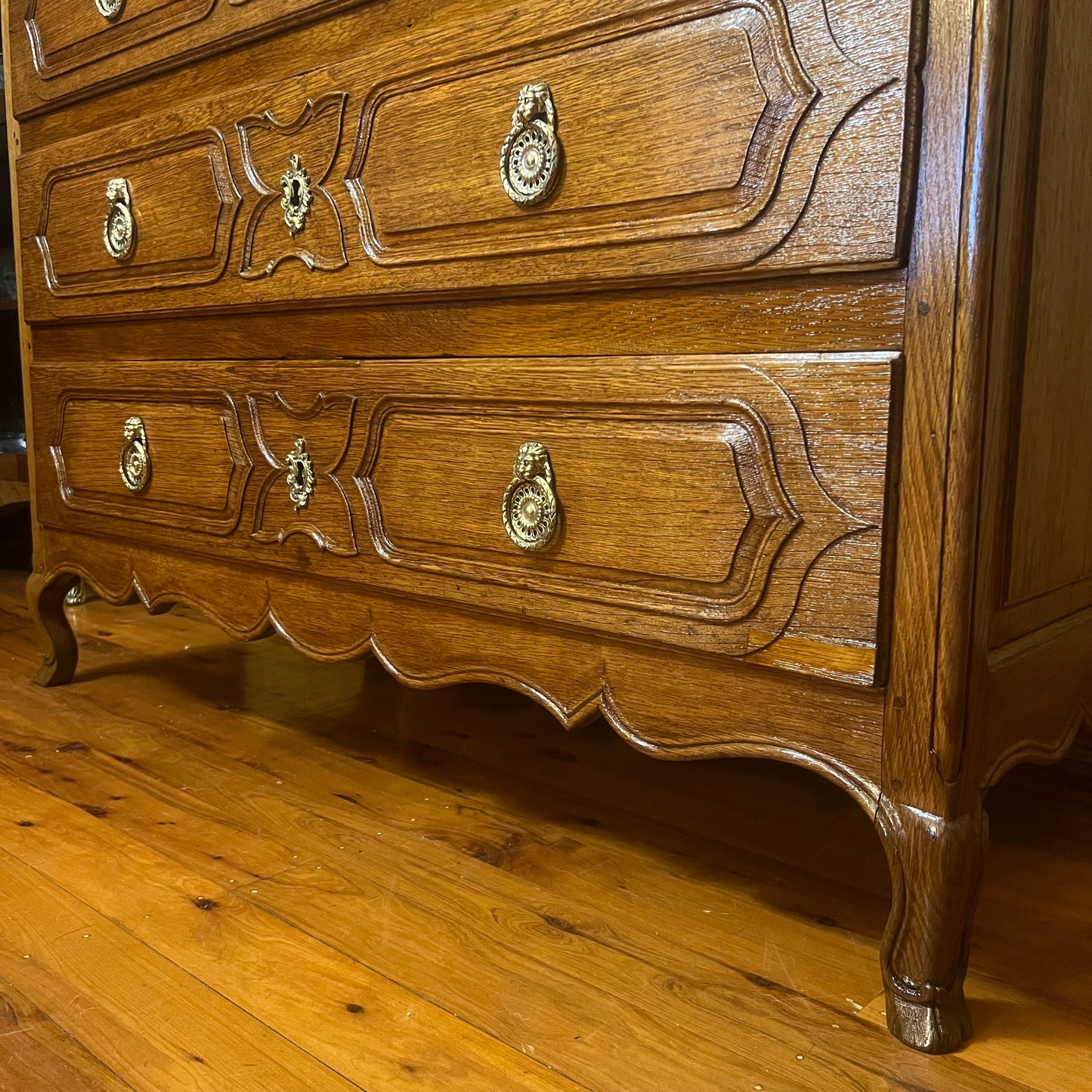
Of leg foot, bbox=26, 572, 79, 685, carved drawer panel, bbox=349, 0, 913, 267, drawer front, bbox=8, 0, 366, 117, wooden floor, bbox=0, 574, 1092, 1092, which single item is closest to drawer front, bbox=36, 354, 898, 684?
carved drawer panel, bbox=349, 0, 913, 267

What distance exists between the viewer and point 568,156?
0.82 meters

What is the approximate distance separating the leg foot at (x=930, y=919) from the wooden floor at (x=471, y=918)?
0.02 meters

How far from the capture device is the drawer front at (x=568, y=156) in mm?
678

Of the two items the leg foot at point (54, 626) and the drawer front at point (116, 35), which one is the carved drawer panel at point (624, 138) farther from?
the leg foot at point (54, 626)

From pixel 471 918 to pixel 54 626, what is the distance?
951mm

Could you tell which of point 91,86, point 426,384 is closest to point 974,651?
point 426,384

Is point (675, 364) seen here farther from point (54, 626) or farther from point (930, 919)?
point (54, 626)

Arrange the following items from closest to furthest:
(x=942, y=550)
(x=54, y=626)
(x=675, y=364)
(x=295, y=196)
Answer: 1. (x=942, y=550)
2. (x=675, y=364)
3. (x=295, y=196)
4. (x=54, y=626)

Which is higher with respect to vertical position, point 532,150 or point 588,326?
point 532,150

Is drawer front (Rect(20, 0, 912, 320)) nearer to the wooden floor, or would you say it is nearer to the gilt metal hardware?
the gilt metal hardware

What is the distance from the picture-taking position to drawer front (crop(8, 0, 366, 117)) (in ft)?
3.49

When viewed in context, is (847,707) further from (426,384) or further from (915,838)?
(426,384)

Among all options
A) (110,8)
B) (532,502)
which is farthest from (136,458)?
(532,502)

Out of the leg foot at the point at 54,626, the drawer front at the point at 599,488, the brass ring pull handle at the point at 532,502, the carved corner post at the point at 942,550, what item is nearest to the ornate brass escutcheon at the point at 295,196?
the drawer front at the point at 599,488
